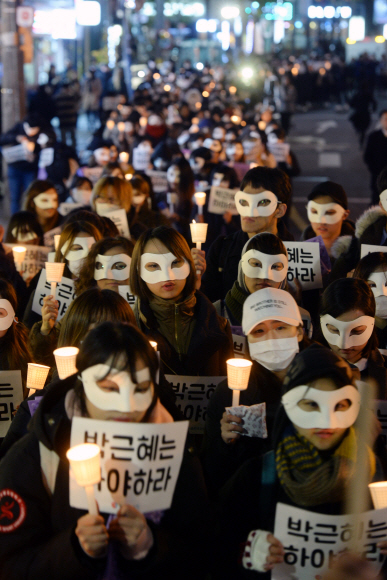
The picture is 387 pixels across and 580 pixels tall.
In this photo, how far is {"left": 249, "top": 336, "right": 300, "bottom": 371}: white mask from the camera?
351 centimetres

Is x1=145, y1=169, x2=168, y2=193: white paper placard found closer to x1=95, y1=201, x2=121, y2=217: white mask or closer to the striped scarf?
x1=95, y1=201, x2=121, y2=217: white mask

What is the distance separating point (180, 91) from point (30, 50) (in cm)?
1437

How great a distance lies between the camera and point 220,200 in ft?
26.7

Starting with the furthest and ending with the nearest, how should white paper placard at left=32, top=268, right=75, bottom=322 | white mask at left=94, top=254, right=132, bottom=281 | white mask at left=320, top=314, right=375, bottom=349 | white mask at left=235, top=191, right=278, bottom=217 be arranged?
white mask at left=235, top=191, right=278, bottom=217, white paper placard at left=32, top=268, right=75, bottom=322, white mask at left=94, top=254, right=132, bottom=281, white mask at left=320, top=314, right=375, bottom=349

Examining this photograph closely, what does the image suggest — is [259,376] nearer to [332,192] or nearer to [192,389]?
[192,389]

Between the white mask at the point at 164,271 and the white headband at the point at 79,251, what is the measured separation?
1198 mm

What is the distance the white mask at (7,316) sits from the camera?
4.00m

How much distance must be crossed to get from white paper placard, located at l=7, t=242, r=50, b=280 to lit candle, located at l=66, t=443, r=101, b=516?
168 inches

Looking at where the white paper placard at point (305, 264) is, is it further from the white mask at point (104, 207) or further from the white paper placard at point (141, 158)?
the white paper placard at point (141, 158)

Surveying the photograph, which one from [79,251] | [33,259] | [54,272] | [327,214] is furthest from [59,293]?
[327,214]

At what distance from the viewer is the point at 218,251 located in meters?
5.61

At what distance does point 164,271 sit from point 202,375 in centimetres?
60

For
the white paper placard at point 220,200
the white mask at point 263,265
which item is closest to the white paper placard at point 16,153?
the white paper placard at point 220,200

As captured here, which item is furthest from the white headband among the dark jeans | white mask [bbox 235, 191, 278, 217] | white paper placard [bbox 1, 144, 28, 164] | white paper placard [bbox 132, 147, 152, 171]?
white paper placard [bbox 132, 147, 152, 171]
